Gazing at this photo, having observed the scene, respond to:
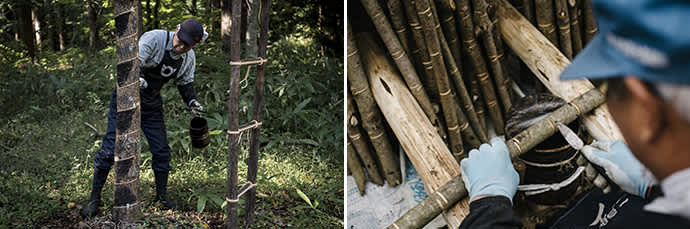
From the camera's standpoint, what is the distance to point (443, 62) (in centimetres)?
221

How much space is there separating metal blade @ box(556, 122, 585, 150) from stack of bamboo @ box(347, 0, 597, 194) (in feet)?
1.66

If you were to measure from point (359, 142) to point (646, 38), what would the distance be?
71.8 inches

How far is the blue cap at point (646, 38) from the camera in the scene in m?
0.65

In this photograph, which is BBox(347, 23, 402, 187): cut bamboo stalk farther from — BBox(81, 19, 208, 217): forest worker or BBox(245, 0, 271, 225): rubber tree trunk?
BBox(81, 19, 208, 217): forest worker

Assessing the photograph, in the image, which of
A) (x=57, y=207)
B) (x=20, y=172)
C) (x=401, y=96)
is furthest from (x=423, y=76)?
(x=20, y=172)

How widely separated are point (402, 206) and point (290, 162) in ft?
7.08

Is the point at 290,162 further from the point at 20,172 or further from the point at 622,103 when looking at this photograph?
the point at 622,103

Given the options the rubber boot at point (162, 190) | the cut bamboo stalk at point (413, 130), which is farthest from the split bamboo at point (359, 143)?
the rubber boot at point (162, 190)

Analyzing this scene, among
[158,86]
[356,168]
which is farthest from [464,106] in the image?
[158,86]

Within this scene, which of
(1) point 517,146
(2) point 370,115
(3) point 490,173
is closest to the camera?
(3) point 490,173

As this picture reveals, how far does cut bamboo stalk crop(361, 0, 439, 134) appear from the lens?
2059 millimetres

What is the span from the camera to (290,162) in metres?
4.43

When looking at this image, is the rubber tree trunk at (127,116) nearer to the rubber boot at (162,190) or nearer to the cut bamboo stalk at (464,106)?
the rubber boot at (162,190)

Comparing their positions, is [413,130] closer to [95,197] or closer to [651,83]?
[651,83]
